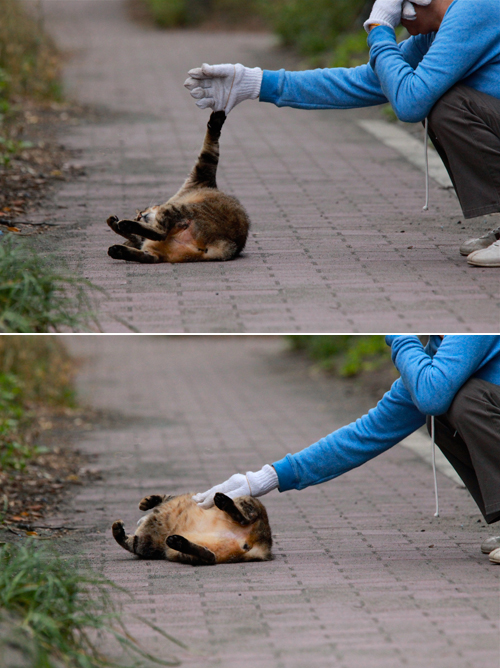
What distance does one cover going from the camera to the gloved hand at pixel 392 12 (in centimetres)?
522

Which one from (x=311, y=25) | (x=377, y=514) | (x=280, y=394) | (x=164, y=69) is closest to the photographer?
(x=377, y=514)

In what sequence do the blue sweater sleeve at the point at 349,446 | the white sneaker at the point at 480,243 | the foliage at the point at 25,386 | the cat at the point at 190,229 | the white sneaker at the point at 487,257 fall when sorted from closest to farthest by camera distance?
the blue sweater sleeve at the point at 349,446 → the white sneaker at the point at 487,257 → the cat at the point at 190,229 → the white sneaker at the point at 480,243 → the foliage at the point at 25,386

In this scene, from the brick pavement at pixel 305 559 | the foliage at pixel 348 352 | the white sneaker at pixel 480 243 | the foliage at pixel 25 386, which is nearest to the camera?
the brick pavement at pixel 305 559

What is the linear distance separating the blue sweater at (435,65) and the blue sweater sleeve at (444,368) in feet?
4.49

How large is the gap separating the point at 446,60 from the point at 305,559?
2.61m

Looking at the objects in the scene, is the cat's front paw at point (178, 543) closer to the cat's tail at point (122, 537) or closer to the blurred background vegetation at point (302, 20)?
the cat's tail at point (122, 537)

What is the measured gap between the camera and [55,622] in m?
3.42

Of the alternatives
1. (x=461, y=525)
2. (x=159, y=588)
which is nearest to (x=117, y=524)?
(x=159, y=588)

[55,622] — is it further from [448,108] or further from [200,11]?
[200,11]

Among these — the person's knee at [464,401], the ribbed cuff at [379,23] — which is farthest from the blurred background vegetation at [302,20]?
the person's knee at [464,401]

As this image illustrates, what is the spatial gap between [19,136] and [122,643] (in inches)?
290

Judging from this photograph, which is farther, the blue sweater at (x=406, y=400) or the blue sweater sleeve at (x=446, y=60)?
the blue sweater sleeve at (x=446, y=60)

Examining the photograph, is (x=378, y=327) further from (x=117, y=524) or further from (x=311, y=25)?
(x=311, y=25)

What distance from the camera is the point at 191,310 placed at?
4898 mm
